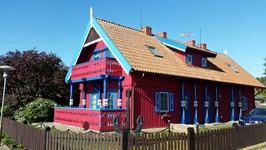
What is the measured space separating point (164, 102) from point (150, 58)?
3.13 m

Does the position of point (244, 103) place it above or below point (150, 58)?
below

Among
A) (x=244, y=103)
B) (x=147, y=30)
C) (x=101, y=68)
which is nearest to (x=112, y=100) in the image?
(x=101, y=68)

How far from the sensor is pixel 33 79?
2022cm

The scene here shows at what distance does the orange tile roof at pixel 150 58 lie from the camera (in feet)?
47.8

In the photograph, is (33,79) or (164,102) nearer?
(164,102)

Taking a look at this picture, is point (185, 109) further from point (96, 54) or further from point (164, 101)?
point (96, 54)

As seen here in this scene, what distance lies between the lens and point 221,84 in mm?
20203

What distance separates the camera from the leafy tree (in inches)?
770

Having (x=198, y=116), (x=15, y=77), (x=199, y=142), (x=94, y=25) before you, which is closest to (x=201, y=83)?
(x=198, y=116)

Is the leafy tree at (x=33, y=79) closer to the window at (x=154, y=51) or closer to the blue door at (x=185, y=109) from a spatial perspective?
the window at (x=154, y=51)

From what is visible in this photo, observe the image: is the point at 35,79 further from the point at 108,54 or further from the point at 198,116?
the point at 198,116

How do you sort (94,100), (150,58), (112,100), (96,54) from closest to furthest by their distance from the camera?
(112,100) → (150,58) → (94,100) → (96,54)

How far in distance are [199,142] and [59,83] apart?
16.2 m

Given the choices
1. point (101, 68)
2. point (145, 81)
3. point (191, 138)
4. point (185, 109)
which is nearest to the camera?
point (191, 138)
